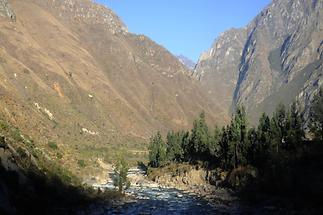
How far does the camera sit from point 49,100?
175 m

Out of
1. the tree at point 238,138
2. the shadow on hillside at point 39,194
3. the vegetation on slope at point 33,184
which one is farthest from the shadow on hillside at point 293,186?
the shadow on hillside at point 39,194

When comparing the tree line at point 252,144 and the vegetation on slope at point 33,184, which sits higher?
the tree line at point 252,144

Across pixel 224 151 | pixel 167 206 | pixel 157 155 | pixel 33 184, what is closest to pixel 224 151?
pixel 224 151

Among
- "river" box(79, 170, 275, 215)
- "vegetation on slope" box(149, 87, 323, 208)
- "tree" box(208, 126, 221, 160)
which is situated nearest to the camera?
"river" box(79, 170, 275, 215)

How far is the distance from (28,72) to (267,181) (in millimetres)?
127335

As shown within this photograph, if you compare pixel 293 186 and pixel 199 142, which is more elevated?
pixel 199 142

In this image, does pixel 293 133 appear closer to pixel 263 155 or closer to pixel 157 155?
pixel 263 155

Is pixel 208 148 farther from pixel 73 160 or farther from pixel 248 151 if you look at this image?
pixel 73 160

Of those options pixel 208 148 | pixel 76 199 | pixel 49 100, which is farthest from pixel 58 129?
pixel 76 199

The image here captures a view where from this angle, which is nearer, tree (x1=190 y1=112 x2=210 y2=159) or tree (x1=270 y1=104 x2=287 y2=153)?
tree (x1=270 y1=104 x2=287 y2=153)

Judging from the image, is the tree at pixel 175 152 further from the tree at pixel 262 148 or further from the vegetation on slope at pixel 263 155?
the tree at pixel 262 148

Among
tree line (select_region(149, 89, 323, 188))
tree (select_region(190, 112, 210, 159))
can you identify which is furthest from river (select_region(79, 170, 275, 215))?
tree (select_region(190, 112, 210, 159))

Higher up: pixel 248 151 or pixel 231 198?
pixel 248 151

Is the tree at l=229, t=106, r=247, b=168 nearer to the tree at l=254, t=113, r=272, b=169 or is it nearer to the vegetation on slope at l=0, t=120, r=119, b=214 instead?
the tree at l=254, t=113, r=272, b=169
